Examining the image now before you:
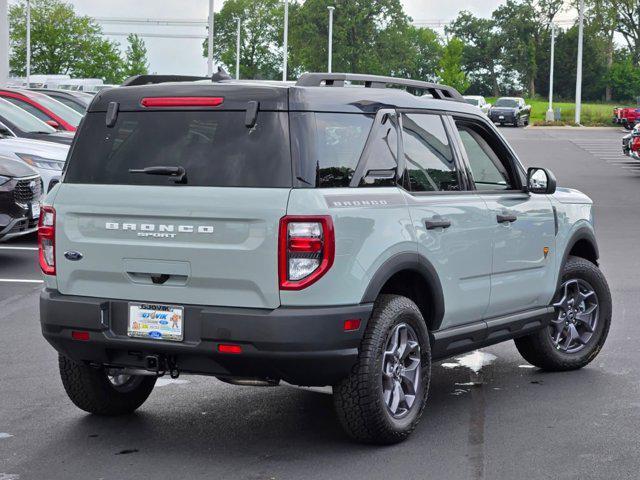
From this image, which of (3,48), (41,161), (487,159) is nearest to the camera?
(487,159)

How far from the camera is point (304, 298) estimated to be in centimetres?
549

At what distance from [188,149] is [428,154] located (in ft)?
4.68

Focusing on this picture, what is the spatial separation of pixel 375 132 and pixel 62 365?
83.2 inches

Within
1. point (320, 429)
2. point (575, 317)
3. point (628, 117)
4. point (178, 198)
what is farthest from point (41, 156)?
point (628, 117)

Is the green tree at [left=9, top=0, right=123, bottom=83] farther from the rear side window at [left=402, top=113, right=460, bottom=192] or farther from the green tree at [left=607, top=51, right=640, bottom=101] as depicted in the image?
the rear side window at [left=402, top=113, right=460, bottom=192]

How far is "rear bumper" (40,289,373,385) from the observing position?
5477 mm

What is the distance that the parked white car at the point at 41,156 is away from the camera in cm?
1575

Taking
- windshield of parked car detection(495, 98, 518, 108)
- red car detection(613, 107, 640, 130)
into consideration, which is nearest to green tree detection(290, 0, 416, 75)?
windshield of parked car detection(495, 98, 518, 108)

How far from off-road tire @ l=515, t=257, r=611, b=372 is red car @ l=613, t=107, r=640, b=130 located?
46606 mm

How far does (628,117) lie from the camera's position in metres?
56.7

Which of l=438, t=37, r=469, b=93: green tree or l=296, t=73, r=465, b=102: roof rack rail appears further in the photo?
l=438, t=37, r=469, b=93: green tree

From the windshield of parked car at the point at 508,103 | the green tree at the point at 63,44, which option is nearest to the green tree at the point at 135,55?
the green tree at the point at 63,44

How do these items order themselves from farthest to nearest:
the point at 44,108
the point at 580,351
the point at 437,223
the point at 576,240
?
the point at 44,108
the point at 580,351
the point at 576,240
the point at 437,223

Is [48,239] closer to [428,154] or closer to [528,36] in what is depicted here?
[428,154]
